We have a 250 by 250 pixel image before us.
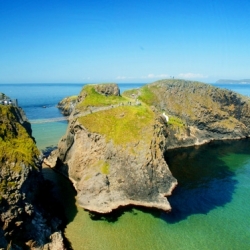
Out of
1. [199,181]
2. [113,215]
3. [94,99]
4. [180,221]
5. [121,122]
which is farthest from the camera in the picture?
[94,99]

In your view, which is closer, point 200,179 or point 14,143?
point 14,143

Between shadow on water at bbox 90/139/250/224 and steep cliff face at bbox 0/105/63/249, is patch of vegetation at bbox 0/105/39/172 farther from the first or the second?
shadow on water at bbox 90/139/250/224

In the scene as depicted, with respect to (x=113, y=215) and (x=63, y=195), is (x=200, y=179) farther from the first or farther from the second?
(x=63, y=195)

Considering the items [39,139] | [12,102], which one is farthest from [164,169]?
[39,139]

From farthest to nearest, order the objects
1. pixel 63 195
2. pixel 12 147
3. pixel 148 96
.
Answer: pixel 148 96
pixel 63 195
pixel 12 147

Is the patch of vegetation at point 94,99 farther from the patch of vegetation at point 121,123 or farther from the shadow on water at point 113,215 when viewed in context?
the shadow on water at point 113,215

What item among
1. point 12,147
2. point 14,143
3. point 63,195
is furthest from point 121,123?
point 12,147
